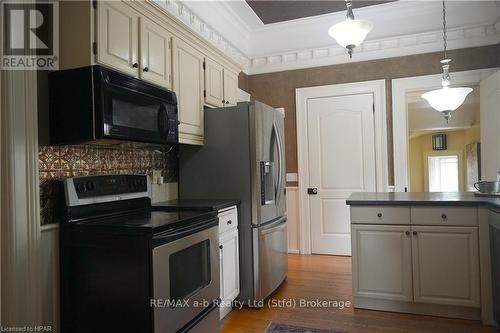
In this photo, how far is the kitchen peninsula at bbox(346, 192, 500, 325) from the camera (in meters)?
2.39

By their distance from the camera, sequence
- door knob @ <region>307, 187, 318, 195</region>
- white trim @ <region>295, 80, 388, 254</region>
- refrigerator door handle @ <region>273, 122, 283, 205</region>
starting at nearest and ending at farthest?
refrigerator door handle @ <region>273, 122, 283, 205</region>
white trim @ <region>295, 80, 388, 254</region>
door knob @ <region>307, 187, 318, 195</region>

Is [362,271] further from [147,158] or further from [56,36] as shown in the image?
[56,36]

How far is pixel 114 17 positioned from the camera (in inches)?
74.7

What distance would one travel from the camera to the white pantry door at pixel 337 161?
Result: 4.27 m

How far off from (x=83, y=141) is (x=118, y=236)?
1.69 ft

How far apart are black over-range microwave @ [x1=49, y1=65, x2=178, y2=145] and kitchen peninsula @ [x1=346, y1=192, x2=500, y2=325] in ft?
5.67

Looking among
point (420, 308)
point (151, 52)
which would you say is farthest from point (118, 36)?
point (420, 308)

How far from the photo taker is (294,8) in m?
3.87

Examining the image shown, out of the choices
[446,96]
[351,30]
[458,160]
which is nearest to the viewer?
[351,30]

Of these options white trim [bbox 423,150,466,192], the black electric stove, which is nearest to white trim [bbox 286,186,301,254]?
the black electric stove

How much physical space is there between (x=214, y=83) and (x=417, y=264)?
2186mm

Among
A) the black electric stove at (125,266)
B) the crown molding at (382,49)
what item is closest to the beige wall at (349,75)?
the crown molding at (382,49)

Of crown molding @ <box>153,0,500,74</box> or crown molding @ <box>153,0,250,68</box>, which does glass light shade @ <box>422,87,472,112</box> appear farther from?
crown molding @ <box>153,0,250,68</box>

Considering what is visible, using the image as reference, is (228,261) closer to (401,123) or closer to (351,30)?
(351,30)
